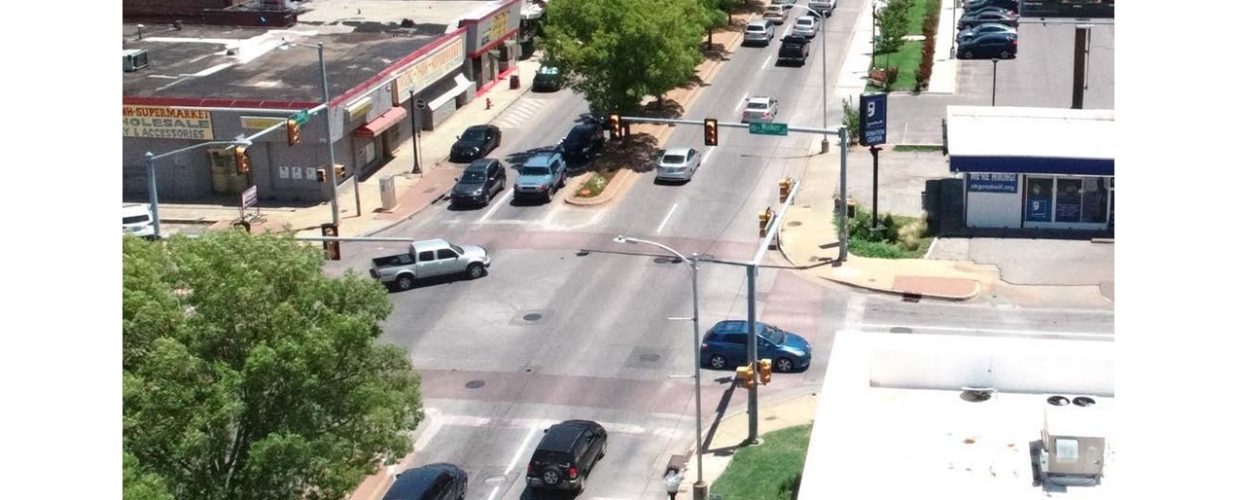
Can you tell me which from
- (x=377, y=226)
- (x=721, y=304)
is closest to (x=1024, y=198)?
(x=721, y=304)

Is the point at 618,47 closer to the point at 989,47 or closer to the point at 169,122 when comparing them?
the point at 169,122

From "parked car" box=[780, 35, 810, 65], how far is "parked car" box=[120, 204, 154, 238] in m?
37.8

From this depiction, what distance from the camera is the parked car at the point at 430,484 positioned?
3756 centimetres

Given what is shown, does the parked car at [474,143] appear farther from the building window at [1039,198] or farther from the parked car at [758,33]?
the building window at [1039,198]

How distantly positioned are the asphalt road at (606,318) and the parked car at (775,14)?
94.3ft

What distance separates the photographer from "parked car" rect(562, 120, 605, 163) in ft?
226

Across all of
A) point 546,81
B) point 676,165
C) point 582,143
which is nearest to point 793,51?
point 546,81

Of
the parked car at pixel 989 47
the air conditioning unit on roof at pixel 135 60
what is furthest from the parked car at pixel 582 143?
the parked car at pixel 989 47

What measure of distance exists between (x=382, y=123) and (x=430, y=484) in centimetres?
3316

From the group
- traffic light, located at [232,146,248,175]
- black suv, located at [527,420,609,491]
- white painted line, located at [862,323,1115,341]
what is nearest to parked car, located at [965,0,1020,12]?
white painted line, located at [862,323,1115,341]

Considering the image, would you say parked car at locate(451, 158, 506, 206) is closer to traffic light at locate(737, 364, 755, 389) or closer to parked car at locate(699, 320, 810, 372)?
parked car at locate(699, 320, 810, 372)

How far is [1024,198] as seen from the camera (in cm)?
5862

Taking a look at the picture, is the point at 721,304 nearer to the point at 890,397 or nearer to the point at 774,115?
the point at 890,397

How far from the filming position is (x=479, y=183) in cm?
6334
